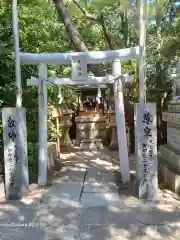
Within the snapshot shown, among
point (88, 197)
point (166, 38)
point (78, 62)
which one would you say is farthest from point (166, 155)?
point (166, 38)

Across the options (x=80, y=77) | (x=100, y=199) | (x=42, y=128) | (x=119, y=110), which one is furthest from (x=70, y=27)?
(x=100, y=199)

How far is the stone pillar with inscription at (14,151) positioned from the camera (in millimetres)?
5453

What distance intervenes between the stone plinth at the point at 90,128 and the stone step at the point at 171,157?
4.82m

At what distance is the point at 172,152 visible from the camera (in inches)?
250

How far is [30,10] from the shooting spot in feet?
32.0

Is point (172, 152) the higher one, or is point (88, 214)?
point (172, 152)

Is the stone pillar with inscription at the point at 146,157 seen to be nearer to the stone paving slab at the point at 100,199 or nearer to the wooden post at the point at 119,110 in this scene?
the stone paving slab at the point at 100,199

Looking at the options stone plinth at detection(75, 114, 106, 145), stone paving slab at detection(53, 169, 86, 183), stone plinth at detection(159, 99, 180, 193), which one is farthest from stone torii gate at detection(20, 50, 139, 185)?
stone plinth at detection(75, 114, 106, 145)

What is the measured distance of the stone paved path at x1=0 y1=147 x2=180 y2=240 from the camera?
3.97m

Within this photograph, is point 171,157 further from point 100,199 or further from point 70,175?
point 70,175

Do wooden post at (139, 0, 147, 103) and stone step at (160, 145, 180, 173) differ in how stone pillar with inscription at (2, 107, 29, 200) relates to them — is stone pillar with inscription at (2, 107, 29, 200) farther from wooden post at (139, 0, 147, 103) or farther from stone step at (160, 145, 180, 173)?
stone step at (160, 145, 180, 173)

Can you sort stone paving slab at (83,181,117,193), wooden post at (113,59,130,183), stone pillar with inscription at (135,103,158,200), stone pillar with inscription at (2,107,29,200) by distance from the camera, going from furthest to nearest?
1. wooden post at (113,59,130,183)
2. stone paving slab at (83,181,117,193)
3. stone pillar with inscription at (2,107,29,200)
4. stone pillar with inscription at (135,103,158,200)

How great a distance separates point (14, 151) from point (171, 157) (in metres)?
3.26

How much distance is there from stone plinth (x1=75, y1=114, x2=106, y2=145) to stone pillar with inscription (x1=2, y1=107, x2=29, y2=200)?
20.2 ft
